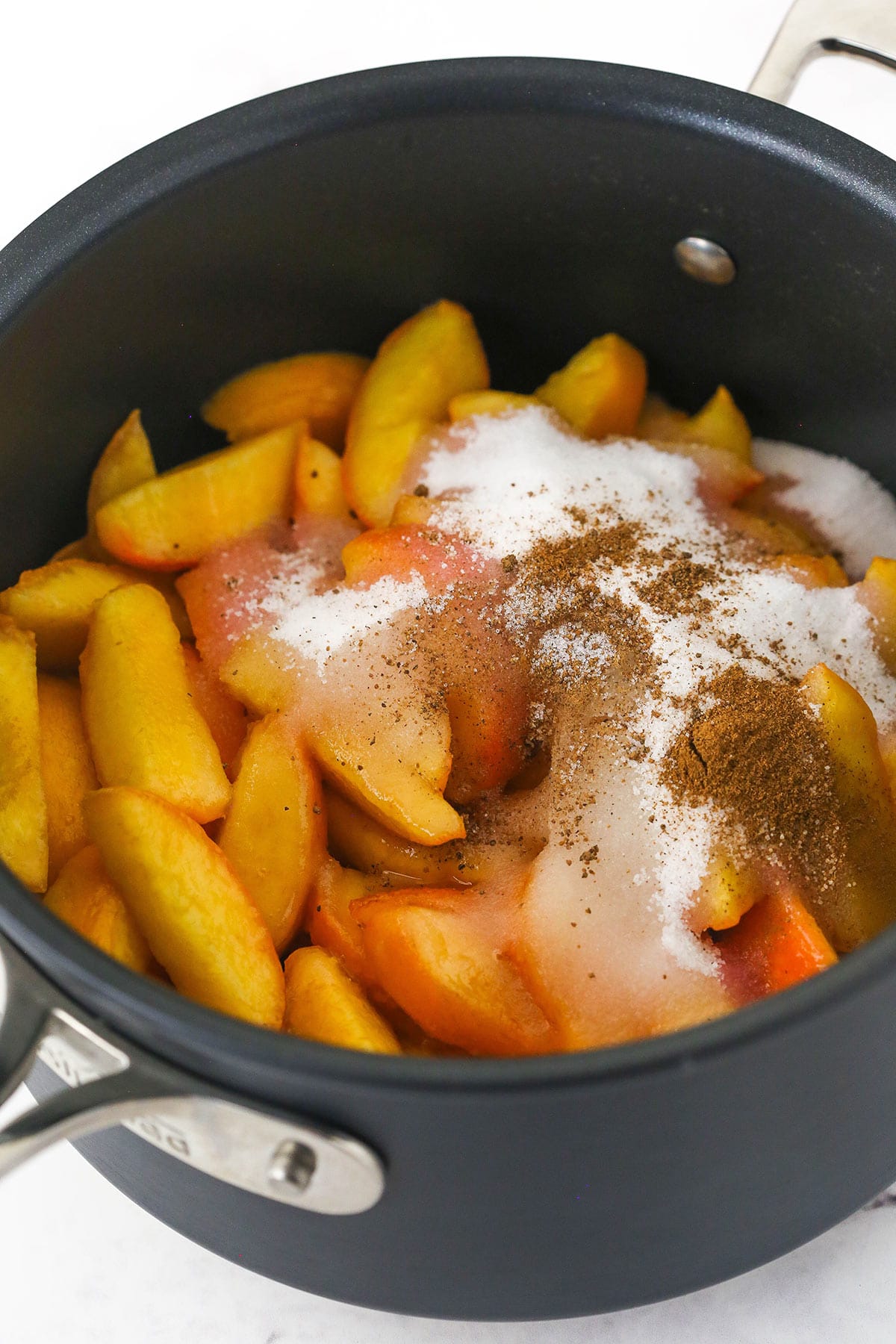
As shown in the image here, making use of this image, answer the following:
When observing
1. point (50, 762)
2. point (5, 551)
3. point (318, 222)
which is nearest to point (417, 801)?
point (50, 762)

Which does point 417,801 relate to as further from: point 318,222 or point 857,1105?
point 318,222

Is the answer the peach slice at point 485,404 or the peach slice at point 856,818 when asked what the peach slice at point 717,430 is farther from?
the peach slice at point 856,818

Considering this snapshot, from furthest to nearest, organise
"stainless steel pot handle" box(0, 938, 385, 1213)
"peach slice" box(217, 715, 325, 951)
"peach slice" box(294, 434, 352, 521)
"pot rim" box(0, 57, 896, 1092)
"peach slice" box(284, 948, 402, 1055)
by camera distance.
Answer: "peach slice" box(294, 434, 352, 521), "pot rim" box(0, 57, 896, 1092), "peach slice" box(217, 715, 325, 951), "peach slice" box(284, 948, 402, 1055), "stainless steel pot handle" box(0, 938, 385, 1213)

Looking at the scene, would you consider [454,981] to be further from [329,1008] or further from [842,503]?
[842,503]

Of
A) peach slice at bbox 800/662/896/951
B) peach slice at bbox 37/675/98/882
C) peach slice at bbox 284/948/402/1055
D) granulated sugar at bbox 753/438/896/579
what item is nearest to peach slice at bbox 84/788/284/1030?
peach slice at bbox 284/948/402/1055

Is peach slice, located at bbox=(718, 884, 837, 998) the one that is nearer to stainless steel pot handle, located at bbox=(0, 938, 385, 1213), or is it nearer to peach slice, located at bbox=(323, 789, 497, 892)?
peach slice, located at bbox=(323, 789, 497, 892)
